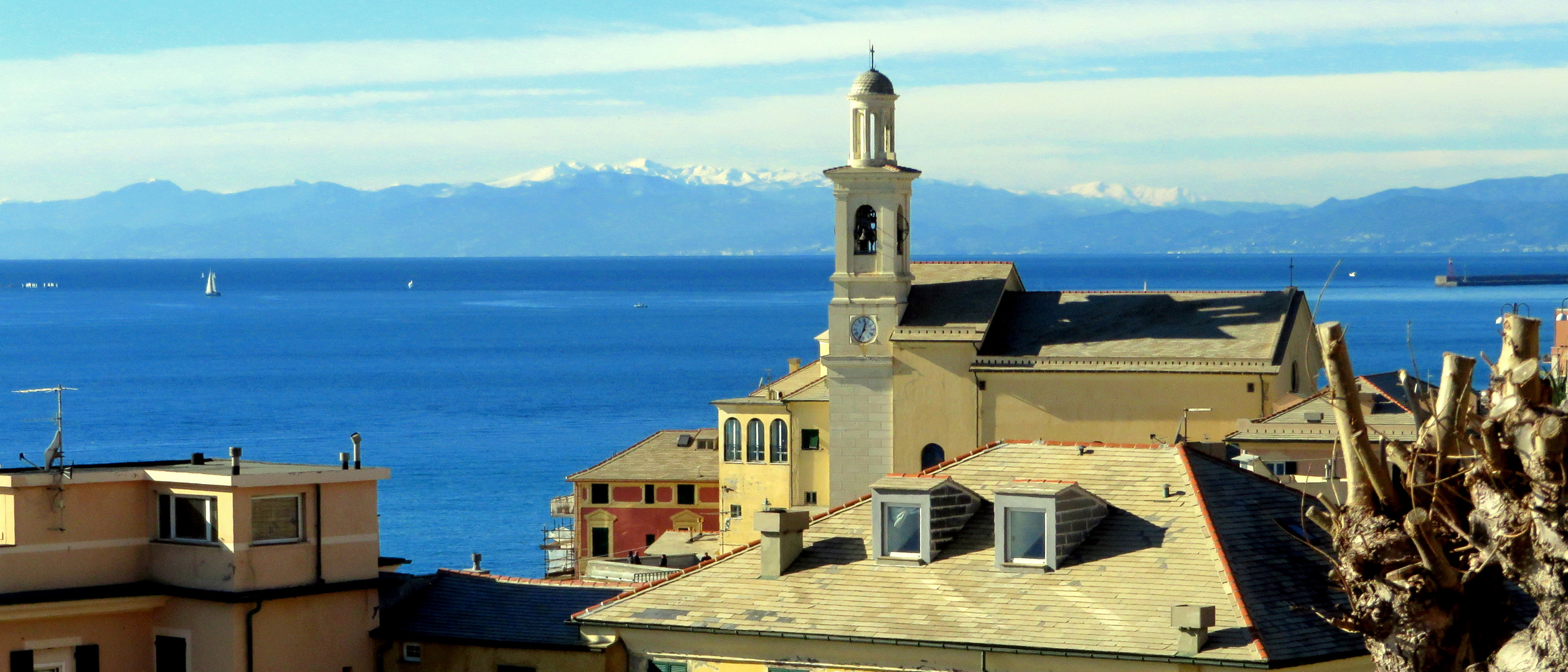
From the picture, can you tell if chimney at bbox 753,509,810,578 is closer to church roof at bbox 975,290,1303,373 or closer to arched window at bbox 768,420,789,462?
church roof at bbox 975,290,1303,373

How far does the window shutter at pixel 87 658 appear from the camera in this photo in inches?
1046

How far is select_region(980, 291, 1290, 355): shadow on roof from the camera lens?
5384cm

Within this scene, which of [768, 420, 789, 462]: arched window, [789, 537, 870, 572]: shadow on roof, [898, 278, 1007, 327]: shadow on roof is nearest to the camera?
[789, 537, 870, 572]: shadow on roof

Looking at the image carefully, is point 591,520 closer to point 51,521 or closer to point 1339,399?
point 51,521

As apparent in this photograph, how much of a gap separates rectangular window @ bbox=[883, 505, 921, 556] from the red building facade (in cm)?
4621

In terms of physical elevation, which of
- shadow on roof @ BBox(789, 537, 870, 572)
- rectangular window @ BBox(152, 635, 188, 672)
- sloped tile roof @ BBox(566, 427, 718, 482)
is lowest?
sloped tile roof @ BBox(566, 427, 718, 482)

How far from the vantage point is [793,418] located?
6488cm

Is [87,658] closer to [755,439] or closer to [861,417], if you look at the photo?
[861,417]

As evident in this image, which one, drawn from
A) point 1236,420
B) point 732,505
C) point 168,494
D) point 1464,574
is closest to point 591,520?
point 732,505

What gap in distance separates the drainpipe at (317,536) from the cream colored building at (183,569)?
0.06ft

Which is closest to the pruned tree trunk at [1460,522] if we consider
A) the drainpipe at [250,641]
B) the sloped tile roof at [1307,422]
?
the drainpipe at [250,641]

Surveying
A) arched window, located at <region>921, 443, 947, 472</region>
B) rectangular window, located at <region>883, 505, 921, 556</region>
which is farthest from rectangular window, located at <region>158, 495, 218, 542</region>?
arched window, located at <region>921, 443, 947, 472</region>

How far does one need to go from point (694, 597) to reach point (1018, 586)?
4241 millimetres

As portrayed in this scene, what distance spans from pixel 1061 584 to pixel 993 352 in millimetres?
31183
